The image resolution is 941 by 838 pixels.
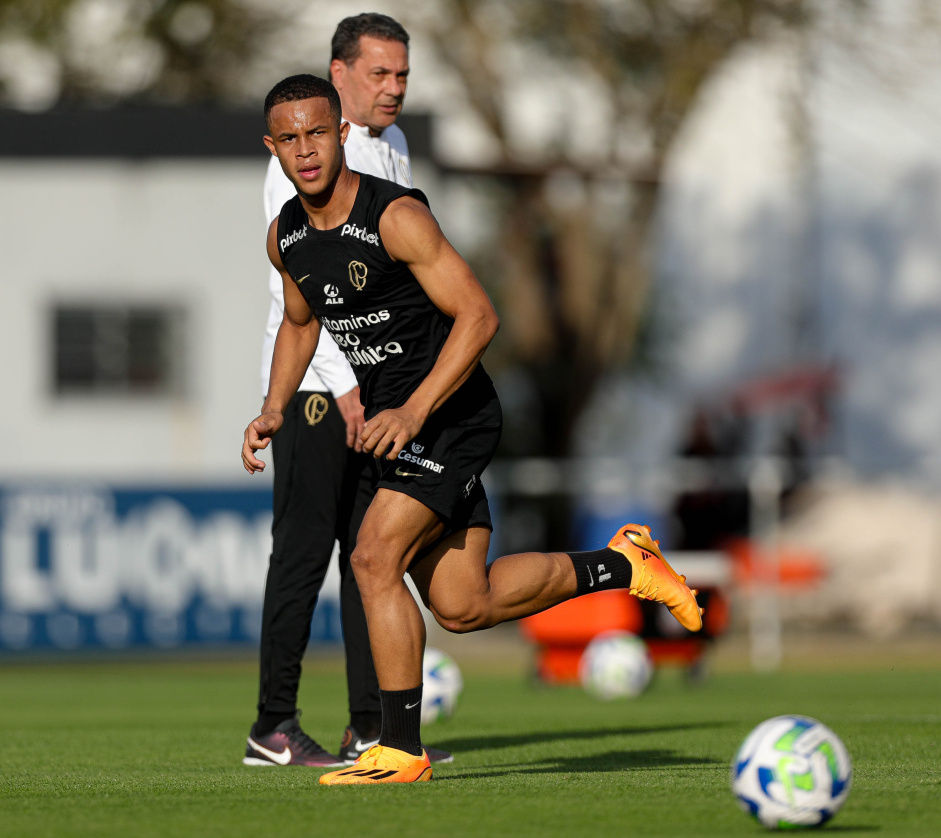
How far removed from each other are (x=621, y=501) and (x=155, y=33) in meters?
12.4

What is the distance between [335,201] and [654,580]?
1.69m

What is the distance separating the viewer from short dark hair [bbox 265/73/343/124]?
562 cm

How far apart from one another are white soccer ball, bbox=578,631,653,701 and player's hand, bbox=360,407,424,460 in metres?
6.05

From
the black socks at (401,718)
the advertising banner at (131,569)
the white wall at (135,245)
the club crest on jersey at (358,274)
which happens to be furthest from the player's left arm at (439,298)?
the white wall at (135,245)

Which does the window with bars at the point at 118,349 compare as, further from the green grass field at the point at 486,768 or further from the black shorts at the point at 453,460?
the black shorts at the point at 453,460

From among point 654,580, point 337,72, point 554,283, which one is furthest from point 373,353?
point 554,283

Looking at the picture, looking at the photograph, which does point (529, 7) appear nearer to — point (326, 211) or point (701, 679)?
point (701, 679)

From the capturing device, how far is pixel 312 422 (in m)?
6.62

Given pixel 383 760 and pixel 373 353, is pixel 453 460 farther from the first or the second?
pixel 383 760

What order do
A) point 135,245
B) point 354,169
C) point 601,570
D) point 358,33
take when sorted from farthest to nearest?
point 135,245 < point 358,33 < point 354,169 < point 601,570

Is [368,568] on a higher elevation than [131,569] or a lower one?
higher

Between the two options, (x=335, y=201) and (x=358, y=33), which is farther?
(x=358, y=33)

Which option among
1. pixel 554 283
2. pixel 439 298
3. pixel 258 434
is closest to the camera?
pixel 439 298

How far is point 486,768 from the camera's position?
20.4 ft
